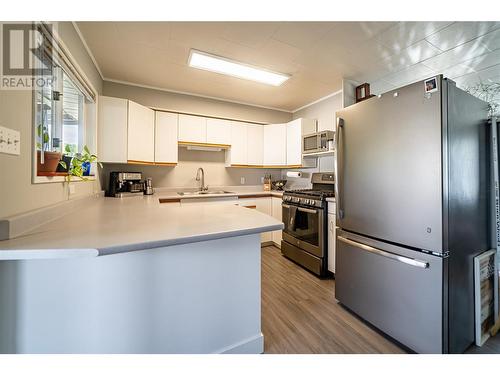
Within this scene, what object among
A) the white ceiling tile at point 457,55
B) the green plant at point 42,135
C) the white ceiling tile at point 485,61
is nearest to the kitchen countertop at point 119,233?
the green plant at point 42,135

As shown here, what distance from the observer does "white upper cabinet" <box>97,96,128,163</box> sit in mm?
2555

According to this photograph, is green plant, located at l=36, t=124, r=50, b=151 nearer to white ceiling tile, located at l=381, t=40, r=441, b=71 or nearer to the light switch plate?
the light switch plate

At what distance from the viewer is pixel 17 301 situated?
3.08ft

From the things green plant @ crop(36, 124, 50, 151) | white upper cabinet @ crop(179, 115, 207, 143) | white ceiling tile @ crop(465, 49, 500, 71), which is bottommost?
green plant @ crop(36, 124, 50, 151)

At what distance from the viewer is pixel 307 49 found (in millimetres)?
2117

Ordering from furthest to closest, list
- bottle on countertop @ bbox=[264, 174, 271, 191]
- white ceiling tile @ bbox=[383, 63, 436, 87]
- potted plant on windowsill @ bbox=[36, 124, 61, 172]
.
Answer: bottle on countertop @ bbox=[264, 174, 271, 191]
white ceiling tile @ bbox=[383, 63, 436, 87]
potted plant on windowsill @ bbox=[36, 124, 61, 172]

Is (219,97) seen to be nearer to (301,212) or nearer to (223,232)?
(301,212)

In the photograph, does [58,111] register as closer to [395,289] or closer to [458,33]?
[395,289]

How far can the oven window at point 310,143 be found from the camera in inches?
126

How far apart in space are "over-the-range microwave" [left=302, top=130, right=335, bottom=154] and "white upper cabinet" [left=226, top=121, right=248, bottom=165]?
3.30 feet

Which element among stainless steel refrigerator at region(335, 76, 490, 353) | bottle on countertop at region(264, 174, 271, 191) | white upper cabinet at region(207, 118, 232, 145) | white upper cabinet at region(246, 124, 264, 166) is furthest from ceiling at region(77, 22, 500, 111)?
bottle on countertop at region(264, 174, 271, 191)

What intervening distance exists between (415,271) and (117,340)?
5.94 ft

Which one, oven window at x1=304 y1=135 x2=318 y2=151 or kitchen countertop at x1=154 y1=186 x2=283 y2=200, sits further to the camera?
oven window at x1=304 y1=135 x2=318 y2=151
